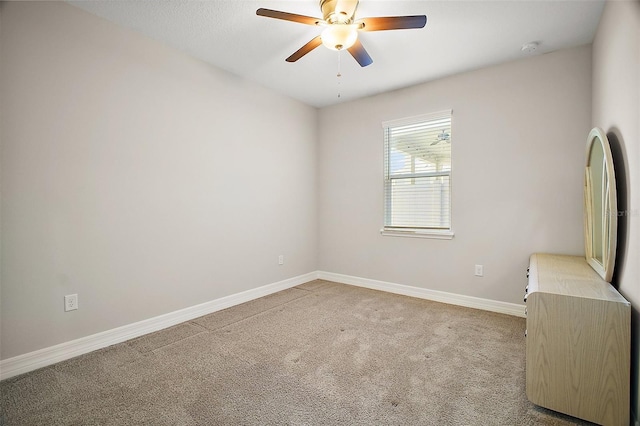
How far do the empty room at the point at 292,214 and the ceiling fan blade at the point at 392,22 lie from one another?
0.05 feet

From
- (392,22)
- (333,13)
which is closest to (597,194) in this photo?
(392,22)

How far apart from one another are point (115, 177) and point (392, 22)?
238 cm

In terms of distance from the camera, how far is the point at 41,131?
2.09 metres

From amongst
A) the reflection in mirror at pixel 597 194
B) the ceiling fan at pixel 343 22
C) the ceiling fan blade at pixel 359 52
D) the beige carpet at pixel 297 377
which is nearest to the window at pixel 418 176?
the beige carpet at pixel 297 377

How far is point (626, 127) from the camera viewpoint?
166 centimetres

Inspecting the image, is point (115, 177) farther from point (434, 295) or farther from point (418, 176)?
point (434, 295)

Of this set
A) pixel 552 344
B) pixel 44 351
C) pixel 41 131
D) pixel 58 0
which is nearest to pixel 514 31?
pixel 552 344

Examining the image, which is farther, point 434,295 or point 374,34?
point 434,295

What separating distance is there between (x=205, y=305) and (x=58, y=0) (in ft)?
8.94

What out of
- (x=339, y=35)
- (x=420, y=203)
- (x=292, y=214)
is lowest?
→ (x=292, y=214)

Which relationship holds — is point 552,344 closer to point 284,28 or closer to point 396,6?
point 396,6

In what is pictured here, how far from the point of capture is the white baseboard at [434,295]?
3082 millimetres

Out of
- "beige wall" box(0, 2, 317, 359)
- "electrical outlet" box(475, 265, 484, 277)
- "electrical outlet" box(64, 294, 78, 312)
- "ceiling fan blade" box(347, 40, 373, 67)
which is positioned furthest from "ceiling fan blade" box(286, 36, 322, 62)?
"electrical outlet" box(475, 265, 484, 277)

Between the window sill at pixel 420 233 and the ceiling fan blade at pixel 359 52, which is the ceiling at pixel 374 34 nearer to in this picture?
the ceiling fan blade at pixel 359 52
